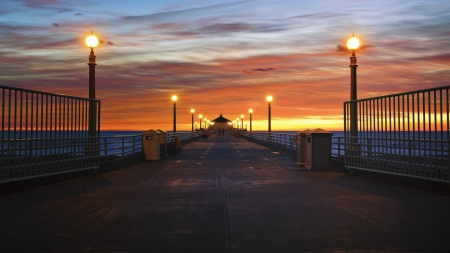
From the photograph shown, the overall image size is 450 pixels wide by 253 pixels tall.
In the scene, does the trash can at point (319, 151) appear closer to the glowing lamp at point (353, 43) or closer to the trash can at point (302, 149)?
the trash can at point (302, 149)

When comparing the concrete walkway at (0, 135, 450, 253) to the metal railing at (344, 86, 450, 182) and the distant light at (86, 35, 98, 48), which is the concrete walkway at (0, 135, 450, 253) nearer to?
the metal railing at (344, 86, 450, 182)

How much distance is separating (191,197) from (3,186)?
4.60 metres

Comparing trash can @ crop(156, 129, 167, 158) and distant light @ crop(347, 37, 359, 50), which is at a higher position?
distant light @ crop(347, 37, 359, 50)

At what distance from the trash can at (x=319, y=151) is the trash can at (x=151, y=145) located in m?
9.08

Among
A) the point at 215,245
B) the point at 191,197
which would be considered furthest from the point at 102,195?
the point at 215,245

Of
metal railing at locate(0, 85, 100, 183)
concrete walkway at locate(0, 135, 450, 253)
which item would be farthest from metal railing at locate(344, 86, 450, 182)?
metal railing at locate(0, 85, 100, 183)

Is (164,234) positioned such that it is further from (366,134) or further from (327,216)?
(366,134)

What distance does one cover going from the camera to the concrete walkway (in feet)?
17.7

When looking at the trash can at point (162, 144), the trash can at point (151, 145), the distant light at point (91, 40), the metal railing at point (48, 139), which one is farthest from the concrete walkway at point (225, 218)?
the trash can at point (162, 144)

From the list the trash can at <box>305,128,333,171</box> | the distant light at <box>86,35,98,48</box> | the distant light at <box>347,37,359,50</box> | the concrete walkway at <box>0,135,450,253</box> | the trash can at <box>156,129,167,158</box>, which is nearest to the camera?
the concrete walkway at <box>0,135,450,253</box>

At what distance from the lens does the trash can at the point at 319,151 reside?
50.0 ft

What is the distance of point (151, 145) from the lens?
21.3 m

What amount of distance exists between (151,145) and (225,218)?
49.0ft

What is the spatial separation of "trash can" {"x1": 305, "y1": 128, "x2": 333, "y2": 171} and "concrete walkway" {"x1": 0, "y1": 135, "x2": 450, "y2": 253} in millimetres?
3647
